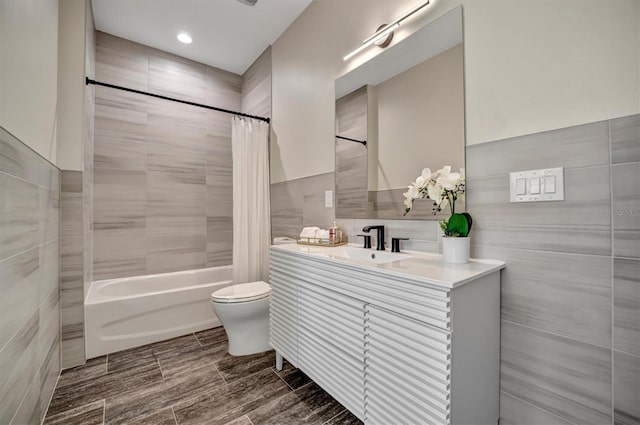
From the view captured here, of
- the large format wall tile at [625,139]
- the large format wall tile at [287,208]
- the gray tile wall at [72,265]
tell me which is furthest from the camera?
the large format wall tile at [287,208]

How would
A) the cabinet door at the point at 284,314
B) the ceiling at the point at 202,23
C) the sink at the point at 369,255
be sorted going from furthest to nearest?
the ceiling at the point at 202,23 < the cabinet door at the point at 284,314 < the sink at the point at 369,255

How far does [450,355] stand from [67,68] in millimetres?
2797

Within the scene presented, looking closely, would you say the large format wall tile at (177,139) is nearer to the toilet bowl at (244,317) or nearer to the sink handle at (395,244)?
the toilet bowl at (244,317)

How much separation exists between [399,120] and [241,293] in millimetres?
1631

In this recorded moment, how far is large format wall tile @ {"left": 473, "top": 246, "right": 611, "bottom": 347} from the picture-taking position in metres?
0.95

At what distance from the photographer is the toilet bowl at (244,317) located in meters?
1.97

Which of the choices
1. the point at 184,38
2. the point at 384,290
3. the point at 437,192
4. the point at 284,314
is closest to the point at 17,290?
the point at 284,314

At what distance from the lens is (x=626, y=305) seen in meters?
0.90

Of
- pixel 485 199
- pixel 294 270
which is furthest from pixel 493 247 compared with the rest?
pixel 294 270

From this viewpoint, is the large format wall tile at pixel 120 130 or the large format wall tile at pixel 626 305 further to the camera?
the large format wall tile at pixel 120 130

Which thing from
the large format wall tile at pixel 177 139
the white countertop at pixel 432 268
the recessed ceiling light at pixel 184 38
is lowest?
the white countertop at pixel 432 268

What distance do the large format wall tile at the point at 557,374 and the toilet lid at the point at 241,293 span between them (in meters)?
1.52

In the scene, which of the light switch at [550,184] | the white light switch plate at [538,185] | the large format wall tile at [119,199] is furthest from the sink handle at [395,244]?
the large format wall tile at [119,199]

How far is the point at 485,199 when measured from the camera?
122cm
